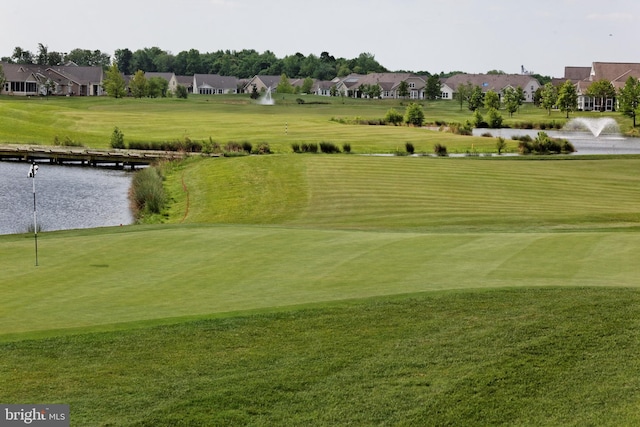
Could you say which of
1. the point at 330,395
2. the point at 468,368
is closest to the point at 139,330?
the point at 330,395

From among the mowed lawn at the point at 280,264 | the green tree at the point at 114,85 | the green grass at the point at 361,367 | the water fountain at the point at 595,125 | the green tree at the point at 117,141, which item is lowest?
the green grass at the point at 361,367

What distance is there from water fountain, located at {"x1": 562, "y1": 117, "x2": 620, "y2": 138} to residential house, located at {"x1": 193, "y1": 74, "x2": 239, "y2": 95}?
9451cm

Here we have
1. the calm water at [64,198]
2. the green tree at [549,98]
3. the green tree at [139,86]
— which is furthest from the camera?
the green tree at [139,86]

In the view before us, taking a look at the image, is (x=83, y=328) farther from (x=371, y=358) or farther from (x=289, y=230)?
(x=289, y=230)

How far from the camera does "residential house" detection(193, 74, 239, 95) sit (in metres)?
191

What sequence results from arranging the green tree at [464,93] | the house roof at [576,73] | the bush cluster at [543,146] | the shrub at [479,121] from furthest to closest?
the house roof at [576,73]
the green tree at [464,93]
the shrub at [479,121]
the bush cluster at [543,146]

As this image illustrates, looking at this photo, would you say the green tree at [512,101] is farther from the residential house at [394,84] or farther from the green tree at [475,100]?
the residential house at [394,84]

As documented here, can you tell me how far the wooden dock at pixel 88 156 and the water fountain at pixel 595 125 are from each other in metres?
55.2

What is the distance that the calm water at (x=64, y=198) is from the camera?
119 ft

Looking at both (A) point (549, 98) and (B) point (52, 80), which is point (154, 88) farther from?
(A) point (549, 98)

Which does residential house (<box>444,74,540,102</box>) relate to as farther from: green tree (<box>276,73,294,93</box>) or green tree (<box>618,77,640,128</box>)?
green tree (<box>618,77,640,128</box>)

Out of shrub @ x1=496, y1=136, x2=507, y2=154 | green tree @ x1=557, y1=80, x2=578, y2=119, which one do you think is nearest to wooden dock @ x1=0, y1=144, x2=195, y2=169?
shrub @ x1=496, y1=136, x2=507, y2=154

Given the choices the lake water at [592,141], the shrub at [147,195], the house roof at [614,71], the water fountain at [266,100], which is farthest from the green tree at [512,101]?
the shrub at [147,195]

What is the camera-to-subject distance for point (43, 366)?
1040 centimetres
